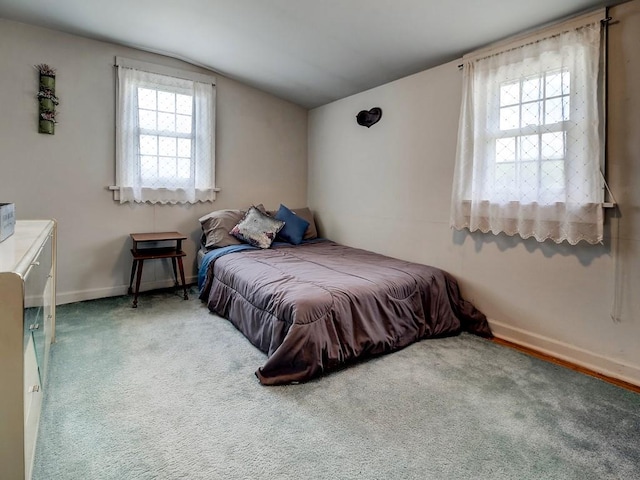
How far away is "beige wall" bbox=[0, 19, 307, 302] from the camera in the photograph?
10.0 ft

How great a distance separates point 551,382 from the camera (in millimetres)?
2055

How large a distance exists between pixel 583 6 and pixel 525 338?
2.12 metres

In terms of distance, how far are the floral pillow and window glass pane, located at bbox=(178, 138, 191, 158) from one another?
2.99 ft

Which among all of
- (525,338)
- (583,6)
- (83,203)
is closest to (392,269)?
(525,338)

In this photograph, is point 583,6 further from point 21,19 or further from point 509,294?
point 21,19

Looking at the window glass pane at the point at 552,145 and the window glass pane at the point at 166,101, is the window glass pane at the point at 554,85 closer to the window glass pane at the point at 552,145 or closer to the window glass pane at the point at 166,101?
the window glass pane at the point at 552,145

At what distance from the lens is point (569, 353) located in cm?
232

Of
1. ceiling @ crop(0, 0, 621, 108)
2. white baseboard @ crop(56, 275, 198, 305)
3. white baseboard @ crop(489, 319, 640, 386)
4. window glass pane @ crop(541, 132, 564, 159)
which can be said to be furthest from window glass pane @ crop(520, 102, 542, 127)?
white baseboard @ crop(56, 275, 198, 305)

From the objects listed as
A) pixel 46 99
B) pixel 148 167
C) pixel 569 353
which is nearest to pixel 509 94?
pixel 569 353

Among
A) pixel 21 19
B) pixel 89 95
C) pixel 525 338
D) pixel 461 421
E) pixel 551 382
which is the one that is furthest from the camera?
pixel 89 95

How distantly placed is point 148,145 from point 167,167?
27cm

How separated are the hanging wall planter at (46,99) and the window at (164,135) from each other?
20.2 inches

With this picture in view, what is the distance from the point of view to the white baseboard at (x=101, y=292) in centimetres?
333

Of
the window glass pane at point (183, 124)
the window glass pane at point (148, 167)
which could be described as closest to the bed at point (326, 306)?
the window glass pane at point (148, 167)
